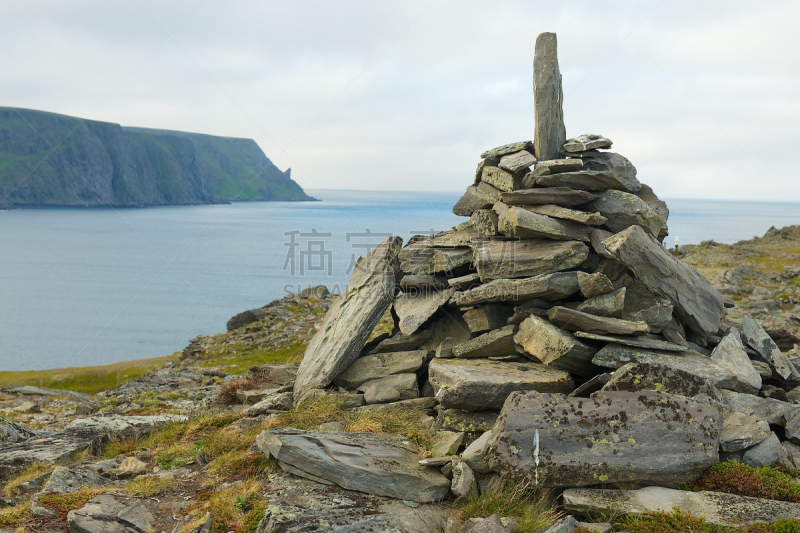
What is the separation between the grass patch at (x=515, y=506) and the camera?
920 centimetres

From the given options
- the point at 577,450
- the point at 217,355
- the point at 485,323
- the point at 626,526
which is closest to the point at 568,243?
the point at 485,323

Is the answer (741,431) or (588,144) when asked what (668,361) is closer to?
(741,431)

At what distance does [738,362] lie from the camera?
13891 mm

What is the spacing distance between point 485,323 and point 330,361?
5050 mm

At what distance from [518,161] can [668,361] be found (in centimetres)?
725

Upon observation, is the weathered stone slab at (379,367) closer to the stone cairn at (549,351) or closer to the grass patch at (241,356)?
the stone cairn at (549,351)

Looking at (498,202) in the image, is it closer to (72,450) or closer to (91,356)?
(72,450)

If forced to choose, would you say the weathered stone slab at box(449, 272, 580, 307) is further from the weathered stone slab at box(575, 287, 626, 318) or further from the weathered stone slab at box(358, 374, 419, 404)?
the weathered stone slab at box(358, 374, 419, 404)

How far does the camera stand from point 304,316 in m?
46.8

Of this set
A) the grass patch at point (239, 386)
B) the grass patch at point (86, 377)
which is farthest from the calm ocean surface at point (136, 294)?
the grass patch at point (239, 386)

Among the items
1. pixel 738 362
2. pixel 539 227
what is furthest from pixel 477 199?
pixel 738 362

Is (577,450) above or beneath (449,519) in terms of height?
above

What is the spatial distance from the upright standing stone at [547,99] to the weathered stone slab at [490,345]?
6.09m

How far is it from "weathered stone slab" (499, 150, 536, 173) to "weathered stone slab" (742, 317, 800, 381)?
8.50m
